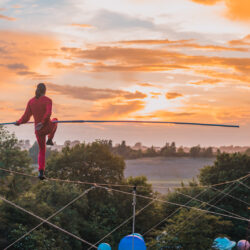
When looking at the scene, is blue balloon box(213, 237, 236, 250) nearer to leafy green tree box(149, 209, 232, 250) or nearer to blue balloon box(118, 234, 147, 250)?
leafy green tree box(149, 209, 232, 250)

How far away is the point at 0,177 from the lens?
111ft

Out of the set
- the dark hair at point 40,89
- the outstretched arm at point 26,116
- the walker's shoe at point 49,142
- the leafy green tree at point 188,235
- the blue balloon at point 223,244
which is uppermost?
the dark hair at point 40,89

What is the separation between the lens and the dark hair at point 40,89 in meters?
8.84

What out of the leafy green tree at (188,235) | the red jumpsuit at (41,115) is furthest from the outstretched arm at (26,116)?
the leafy green tree at (188,235)

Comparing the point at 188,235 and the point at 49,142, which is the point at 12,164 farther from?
the point at 49,142

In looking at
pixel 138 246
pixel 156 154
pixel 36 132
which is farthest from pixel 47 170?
pixel 156 154

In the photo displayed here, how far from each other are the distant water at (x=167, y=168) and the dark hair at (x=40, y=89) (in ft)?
294

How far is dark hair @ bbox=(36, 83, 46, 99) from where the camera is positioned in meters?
8.84

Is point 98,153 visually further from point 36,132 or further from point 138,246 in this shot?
point 36,132

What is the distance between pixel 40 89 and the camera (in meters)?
8.86

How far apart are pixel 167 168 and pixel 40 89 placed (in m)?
101

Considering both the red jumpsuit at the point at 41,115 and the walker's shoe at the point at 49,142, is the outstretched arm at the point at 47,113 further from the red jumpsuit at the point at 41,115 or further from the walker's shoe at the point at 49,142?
the walker's shoe at the point at 49,142

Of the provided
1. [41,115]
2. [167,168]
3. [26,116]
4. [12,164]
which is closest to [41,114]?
[41,115]

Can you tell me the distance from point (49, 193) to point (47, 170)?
451 centimetres
